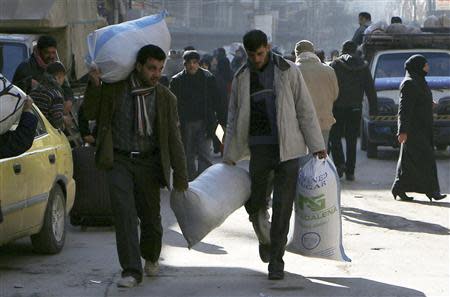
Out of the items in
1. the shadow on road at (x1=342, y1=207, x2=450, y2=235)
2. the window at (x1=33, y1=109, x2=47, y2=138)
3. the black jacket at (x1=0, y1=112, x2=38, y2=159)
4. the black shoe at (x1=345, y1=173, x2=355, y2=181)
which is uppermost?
the black jacket at (x1=0, y1=112, x2=38, y2=159)

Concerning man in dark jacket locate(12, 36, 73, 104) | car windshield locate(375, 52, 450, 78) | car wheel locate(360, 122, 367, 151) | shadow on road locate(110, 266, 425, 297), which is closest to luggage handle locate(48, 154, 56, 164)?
shadow on road locate(110, 266, 425, 297)

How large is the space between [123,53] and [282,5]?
130m

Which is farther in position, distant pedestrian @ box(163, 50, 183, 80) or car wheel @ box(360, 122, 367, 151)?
distant pedestrian @ box(163, 50, 183, 80)

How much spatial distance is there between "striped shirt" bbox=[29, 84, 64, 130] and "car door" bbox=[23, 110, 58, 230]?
102 cm

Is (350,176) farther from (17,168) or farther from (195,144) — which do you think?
(17,168)

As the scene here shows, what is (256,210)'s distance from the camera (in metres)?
9.23

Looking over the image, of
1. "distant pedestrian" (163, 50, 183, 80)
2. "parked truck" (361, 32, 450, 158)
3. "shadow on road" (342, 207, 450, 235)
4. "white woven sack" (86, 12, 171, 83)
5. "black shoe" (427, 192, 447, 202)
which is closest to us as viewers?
"white woven sack" (86, 12, 171, 83)

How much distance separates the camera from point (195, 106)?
50.7 ft

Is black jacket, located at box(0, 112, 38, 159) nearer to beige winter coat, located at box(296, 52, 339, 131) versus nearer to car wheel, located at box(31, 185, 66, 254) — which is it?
car wheel, located at box(31, 185, 66, 254)

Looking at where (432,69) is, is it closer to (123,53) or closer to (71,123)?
(71,123)

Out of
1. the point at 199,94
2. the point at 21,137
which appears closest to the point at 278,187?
the point at 21,137

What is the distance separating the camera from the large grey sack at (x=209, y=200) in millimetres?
8734

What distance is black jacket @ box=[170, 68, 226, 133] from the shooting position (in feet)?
50.6

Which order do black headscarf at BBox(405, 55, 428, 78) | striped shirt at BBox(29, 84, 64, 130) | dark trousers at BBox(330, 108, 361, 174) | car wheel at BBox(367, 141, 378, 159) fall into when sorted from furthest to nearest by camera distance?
1. car wheel at BBox(367, 141, 378, 159)
2. dark trousers at BBox(330, 108, 361, 174)
3. black headscarf at BBox(405, 55, 428, 78)
4. striped shirt at BBox(29, 84, 64, 130)
